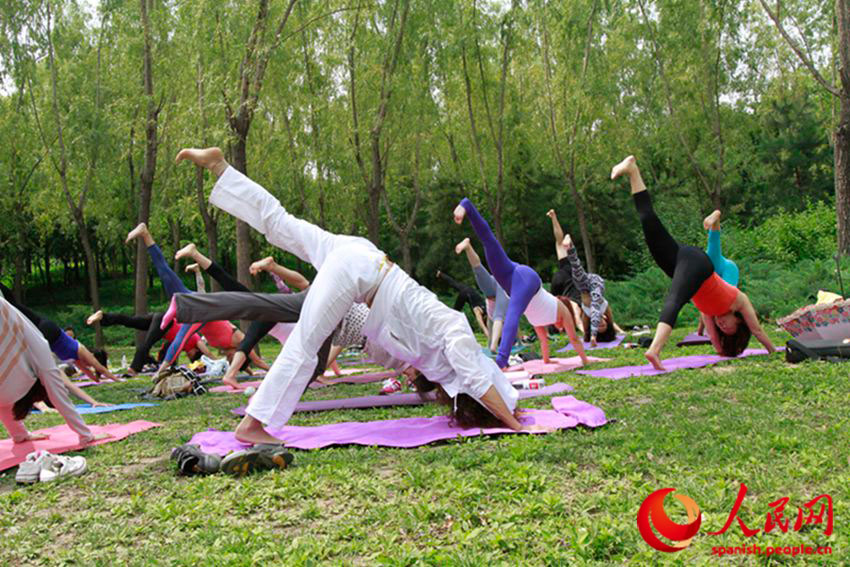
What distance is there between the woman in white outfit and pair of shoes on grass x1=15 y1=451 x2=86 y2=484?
0.97 metres

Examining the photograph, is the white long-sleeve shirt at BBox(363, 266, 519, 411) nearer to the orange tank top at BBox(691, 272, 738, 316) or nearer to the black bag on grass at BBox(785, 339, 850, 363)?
the orange tank top at BBox(691, 272, 738, 316)

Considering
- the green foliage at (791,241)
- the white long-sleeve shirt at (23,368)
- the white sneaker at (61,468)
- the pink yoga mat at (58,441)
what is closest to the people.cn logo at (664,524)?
the white sneaker at (61,468)

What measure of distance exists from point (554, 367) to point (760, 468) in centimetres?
557

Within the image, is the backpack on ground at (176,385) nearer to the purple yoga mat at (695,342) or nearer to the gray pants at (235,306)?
the gray pants at (235,306)

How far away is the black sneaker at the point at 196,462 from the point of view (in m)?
3.72

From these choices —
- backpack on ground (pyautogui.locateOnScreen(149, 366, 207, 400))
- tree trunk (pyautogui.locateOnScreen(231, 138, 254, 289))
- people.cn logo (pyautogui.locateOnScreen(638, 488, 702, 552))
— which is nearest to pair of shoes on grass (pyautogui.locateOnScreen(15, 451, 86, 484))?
people.cn logo (pyautogui.locateOnScreen(638, 488, 702, 552))

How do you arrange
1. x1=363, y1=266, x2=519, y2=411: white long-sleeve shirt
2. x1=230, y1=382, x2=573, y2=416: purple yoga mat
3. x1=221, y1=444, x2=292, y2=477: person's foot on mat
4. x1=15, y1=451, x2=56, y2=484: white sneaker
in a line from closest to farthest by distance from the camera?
x1=221, y1=444, x2=292, y2=477: person's foot on mat, x1=15, y1=451, x2=56, y2=484: white sneaker, x1=363, y1=266, x2=519, y2=411: white long-sleeve shirt, x1=230, y1=382, x2=573, y2=416: purple yoga mat

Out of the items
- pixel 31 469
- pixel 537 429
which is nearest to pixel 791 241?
pixel 537 429

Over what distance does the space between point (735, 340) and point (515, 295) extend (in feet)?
8.43

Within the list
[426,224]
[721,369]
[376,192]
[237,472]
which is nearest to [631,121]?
[426,224]

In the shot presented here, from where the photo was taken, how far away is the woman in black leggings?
6.67m

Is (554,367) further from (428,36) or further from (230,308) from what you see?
(428,36)

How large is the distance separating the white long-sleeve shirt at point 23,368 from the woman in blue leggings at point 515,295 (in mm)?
4407

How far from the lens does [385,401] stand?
623 cm
